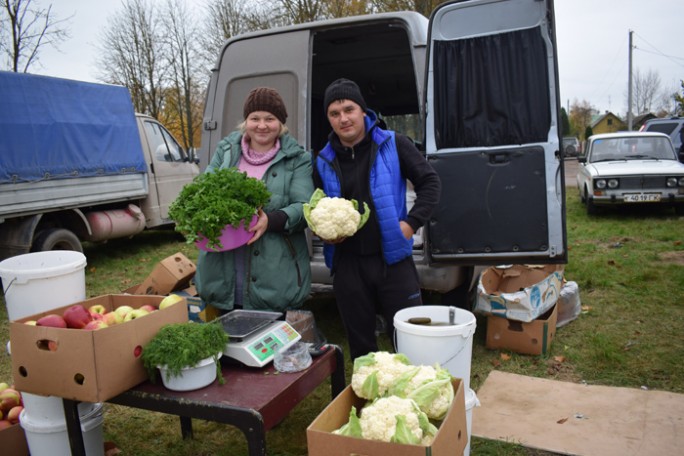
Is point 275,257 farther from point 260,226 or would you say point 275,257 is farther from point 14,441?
point 14,441

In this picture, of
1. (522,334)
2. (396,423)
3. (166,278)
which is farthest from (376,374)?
(166,278)

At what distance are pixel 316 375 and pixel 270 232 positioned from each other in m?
0.97

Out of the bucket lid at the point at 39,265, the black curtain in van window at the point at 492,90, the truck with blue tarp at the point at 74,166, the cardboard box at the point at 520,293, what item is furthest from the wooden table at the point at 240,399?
the truck with blue tarp at the point at 74,166

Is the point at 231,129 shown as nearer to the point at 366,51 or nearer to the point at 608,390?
the point at 366,51

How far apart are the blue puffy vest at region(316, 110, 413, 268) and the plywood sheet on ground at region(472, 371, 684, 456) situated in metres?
1.31

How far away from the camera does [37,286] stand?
238cm

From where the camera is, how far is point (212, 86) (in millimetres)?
4602

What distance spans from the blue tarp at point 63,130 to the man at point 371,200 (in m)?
5.17

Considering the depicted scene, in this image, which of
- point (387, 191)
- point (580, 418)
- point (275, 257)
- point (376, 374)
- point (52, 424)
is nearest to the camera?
point (376, 374)

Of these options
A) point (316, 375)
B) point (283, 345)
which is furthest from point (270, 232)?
point (316, 375)

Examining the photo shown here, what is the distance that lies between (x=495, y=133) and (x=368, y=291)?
5.12ft

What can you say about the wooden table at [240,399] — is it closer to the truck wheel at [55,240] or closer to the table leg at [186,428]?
the table leg at [186,428]

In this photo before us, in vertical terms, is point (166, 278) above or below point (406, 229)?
below

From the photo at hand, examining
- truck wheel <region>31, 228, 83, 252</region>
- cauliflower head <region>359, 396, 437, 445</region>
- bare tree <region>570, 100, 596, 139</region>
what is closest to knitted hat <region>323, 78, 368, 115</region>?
cauliflower head <region>359, 396, 437, 445</region>
